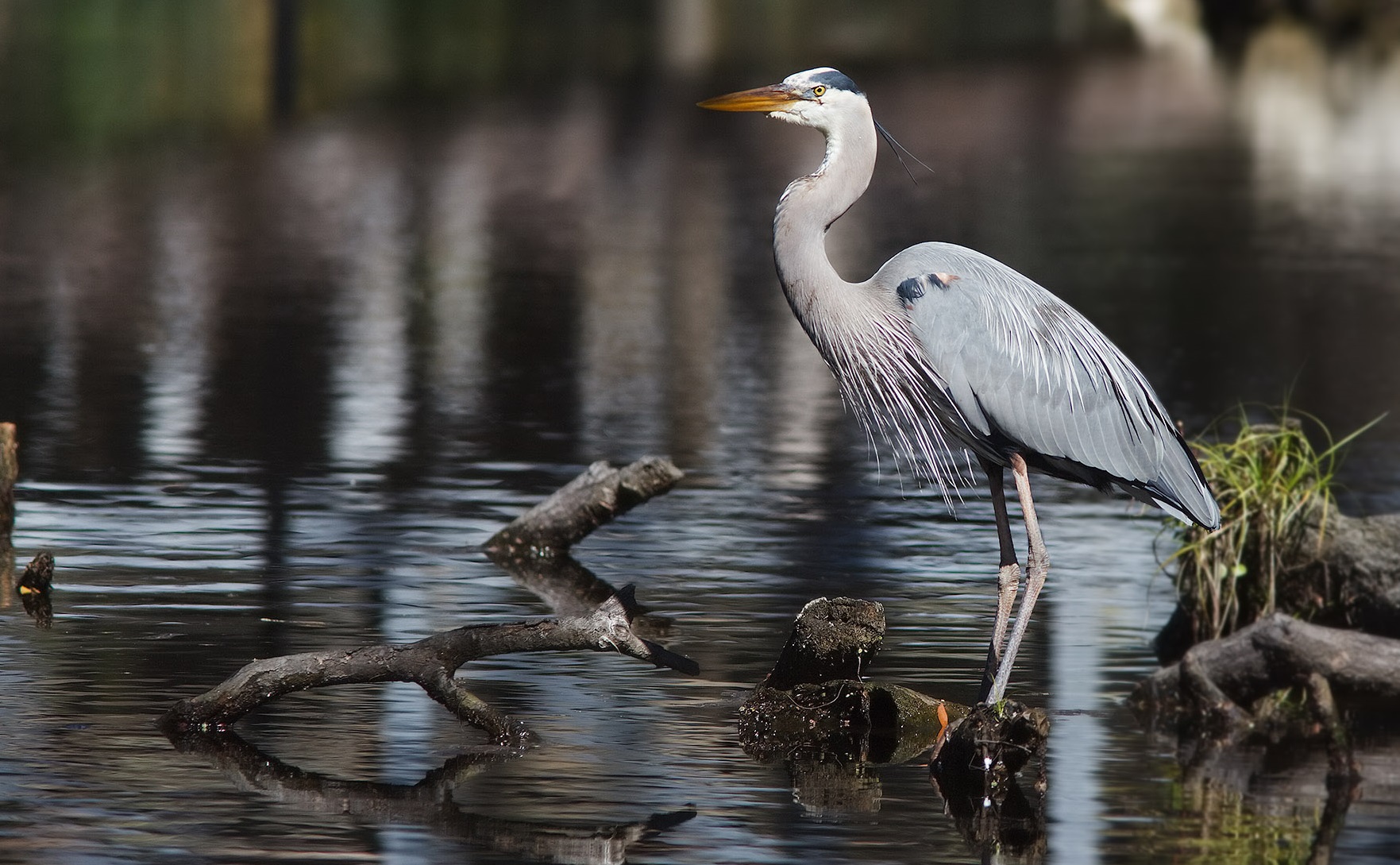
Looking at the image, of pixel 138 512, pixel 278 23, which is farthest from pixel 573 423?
pixel 278 23

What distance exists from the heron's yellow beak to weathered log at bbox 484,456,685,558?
284 centimetres

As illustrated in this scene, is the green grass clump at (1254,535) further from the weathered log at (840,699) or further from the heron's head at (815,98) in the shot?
the heron's head at (815,98)

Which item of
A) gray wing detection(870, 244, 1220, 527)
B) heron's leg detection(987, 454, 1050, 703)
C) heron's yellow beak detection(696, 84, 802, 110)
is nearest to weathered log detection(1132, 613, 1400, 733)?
gray wing detection(870, 244, 1220, 527)

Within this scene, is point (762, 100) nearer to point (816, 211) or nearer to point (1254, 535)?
point (816, 211)

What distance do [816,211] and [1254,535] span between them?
2.86 meters

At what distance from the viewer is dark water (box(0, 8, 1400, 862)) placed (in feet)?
27.2

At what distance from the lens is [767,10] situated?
72.7m

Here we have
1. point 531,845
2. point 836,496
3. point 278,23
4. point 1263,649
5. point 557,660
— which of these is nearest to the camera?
point 531,845

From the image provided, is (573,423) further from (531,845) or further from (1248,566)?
(531,845)

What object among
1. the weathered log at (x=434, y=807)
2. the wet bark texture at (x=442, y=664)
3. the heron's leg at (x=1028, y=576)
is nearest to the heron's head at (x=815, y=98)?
the heron's leg at (x=1028, y=576)

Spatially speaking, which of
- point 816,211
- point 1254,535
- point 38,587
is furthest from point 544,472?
point 816,211

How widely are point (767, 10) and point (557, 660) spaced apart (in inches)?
2510

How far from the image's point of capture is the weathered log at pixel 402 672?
8641 mm

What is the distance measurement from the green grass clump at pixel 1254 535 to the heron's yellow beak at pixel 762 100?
9.17 feet
